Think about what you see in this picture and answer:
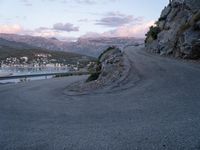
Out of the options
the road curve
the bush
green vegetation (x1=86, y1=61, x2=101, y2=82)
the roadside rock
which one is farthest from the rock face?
the road curve

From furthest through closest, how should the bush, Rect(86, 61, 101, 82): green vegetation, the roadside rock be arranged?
Rect(86, 61, 101, 82): green vegetation, the bush, the roadside rock

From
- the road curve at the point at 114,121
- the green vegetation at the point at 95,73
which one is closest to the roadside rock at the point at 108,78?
the green vegetation at the point at 95,73

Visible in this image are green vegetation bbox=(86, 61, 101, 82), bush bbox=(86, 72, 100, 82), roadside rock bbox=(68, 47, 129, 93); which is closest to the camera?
roadside rock bbox=(68, 47, 129, 93)

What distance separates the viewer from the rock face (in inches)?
1289

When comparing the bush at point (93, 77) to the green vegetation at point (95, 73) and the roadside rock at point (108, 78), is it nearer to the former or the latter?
the green vegetation at point (95, 73)

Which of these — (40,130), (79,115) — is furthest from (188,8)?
(40,130)

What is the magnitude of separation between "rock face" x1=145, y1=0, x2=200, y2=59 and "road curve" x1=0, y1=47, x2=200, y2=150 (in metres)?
13.2

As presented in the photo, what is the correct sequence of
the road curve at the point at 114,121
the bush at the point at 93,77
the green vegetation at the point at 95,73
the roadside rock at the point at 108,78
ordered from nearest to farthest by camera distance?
1. the road curve at the point at 114,121
2. the roadside rock at the point at 108,78
3. the bush at the point at 93,77
4. the green vegetation at the point at 95,73

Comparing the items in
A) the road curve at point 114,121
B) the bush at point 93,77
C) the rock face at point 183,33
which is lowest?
the bush at point 93,77

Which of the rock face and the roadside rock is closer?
the roadside rock

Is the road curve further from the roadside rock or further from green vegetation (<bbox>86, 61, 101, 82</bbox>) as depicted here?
green vegetation (<bbox>86, 61, 101, 82</bbox>)

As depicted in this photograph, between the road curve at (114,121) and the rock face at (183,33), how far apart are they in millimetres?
13210

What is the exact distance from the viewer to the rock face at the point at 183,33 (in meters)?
32.8

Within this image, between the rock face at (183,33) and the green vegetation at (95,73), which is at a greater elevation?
the rock face at (183,33)
